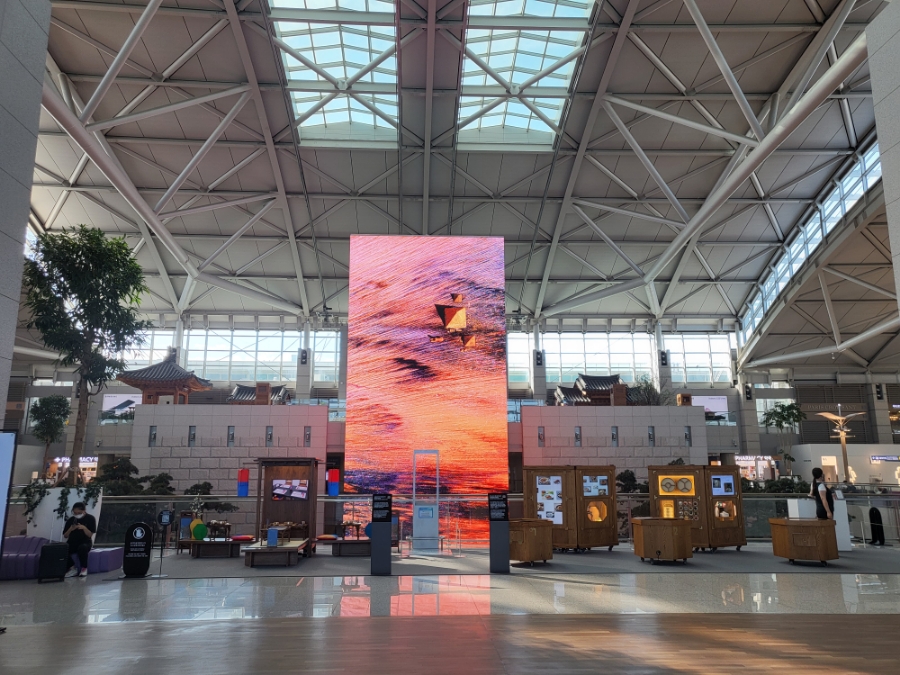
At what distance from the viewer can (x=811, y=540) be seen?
12078 millimetres

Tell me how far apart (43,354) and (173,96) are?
662 inches

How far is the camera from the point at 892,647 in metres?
6.41

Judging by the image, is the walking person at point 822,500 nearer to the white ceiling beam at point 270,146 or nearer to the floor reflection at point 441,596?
the floor reflection at point 441,596

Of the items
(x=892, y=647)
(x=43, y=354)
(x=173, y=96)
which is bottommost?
(x=892, y=647)

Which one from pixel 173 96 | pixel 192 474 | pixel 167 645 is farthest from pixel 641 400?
pixel 167 645

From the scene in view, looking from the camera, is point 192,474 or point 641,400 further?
point 641,400

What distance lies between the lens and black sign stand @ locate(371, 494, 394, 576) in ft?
36.8

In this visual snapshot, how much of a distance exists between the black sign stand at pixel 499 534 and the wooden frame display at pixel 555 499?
3242mm

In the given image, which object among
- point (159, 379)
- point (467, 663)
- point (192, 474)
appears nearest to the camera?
point (467, 663)

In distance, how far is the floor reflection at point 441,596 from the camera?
8141mm

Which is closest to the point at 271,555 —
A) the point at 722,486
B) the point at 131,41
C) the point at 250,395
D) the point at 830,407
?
the point at 722,486

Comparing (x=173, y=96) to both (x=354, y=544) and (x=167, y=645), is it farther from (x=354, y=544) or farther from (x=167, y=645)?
(x=167, y=645)

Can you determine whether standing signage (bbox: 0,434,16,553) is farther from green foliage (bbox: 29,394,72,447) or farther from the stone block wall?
green foliage (bbox: 29,394,72,447)

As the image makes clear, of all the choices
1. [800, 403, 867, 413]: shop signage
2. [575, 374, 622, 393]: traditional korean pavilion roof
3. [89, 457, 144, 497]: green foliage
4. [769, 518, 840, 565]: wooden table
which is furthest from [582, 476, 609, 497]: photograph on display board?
[800, 403, 867, 413]: shop signage
